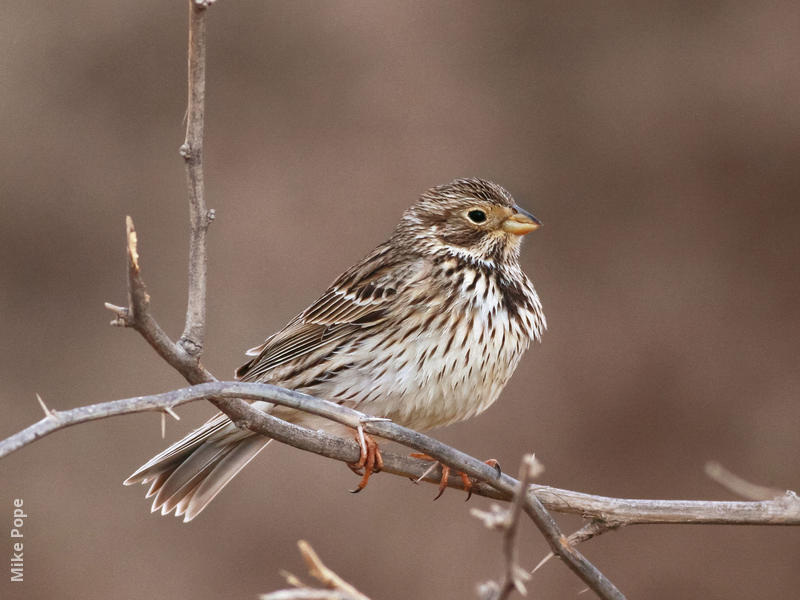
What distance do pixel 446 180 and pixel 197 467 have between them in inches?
128

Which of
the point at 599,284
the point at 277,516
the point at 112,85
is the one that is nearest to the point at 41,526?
the point at 277,516

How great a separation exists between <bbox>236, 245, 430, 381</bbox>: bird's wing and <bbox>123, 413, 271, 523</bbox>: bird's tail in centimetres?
34

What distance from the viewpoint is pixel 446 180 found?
22.7 feet

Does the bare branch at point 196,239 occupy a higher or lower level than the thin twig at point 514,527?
higher

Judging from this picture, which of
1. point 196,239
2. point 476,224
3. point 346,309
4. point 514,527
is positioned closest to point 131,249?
point 196,239

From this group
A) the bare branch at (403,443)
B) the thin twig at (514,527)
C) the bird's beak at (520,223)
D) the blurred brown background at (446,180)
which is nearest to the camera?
the thin twig at (514,527)

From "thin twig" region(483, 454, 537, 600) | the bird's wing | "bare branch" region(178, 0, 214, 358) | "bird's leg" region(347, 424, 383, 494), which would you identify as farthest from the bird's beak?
"thin twig" region(483, 454, 537, 600)

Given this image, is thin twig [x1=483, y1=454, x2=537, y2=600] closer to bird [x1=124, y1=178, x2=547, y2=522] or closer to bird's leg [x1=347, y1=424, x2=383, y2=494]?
bird's leg [x1=347, y1=424, x2=383, y2=494]

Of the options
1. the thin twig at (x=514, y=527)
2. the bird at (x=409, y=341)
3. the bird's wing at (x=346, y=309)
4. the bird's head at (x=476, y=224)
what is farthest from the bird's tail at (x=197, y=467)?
Result: the thin twig at (x=514, y=527)

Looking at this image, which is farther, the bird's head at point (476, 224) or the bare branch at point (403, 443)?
the bird's head at point (476, 224)

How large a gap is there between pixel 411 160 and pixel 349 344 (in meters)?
3.01

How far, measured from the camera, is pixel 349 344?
4262 mm

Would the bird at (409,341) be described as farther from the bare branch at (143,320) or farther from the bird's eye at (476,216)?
the bare branch at (143,320)

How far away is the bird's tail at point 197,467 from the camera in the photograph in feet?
13.1
